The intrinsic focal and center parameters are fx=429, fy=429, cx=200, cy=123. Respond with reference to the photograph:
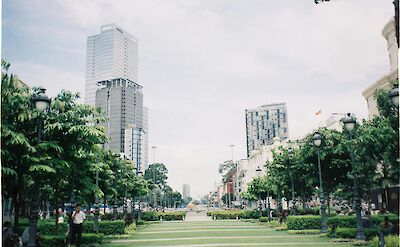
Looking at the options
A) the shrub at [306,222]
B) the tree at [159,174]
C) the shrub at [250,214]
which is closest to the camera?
the shrub at [306,222]

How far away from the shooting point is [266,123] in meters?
182

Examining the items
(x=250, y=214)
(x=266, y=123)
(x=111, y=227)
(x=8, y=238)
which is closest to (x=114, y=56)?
(x=8, y=238)

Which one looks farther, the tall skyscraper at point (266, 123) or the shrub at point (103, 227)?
the tall skyscraper at point (266, 123)

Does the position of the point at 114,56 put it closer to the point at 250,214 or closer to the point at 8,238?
the point at 8,238

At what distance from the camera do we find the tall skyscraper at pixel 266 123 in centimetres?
17500

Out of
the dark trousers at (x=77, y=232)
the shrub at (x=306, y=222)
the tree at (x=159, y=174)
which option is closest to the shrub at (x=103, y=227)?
the dark trousers at (x=77, y=232)

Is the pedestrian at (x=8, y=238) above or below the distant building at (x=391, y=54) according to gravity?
below

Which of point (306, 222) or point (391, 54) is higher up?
point (391, 54)

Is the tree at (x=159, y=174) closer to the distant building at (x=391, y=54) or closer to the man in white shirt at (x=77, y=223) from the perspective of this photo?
the distant building at (x=391, y=54)

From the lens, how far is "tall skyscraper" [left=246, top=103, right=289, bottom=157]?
574 ft

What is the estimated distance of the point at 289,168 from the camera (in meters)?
32.7

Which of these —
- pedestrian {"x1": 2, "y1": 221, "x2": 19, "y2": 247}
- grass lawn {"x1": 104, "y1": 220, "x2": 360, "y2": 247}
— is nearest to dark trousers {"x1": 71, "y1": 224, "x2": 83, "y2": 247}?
grass lawn {"x1": 104, "y1": 220, "x2": 360, "y2": 247}

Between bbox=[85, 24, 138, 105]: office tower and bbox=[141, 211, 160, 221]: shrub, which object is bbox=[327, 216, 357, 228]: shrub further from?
bbox=[141, 211, 160, 221]: shrub

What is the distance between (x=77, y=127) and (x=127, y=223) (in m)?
20.1
